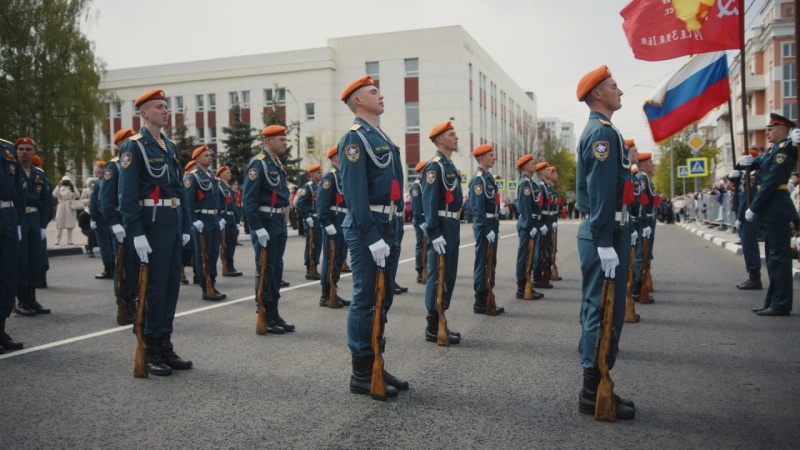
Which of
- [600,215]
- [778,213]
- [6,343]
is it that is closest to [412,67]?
[778,213]

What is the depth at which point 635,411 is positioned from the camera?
13.8 ft

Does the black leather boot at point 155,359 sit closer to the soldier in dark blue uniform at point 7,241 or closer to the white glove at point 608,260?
the soldier in dark blue uniform at point 7,241

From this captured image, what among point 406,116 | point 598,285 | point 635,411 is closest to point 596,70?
point 598,285

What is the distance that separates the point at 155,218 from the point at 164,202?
0.58 feet

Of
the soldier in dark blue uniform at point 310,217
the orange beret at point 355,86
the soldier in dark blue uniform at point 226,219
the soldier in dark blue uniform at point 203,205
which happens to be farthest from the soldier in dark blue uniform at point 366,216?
the soldier in dark blue uniform at point 226,219

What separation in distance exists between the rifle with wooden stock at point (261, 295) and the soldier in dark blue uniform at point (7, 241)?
7.96 feet

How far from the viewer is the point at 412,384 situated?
4945 millimetres

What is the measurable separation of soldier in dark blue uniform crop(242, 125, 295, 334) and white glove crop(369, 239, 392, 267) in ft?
8.90

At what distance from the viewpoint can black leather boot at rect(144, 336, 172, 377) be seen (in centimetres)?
525

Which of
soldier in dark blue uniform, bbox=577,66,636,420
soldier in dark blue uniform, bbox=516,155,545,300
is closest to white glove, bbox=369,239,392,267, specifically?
soldier in dark blue uniform, bbox=577,66,636,420

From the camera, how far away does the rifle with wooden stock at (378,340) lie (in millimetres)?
4512

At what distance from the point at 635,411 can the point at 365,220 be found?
2.38 m

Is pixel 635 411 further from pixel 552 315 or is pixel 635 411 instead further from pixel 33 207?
pixel 33 207

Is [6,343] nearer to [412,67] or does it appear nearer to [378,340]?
[378,340]
